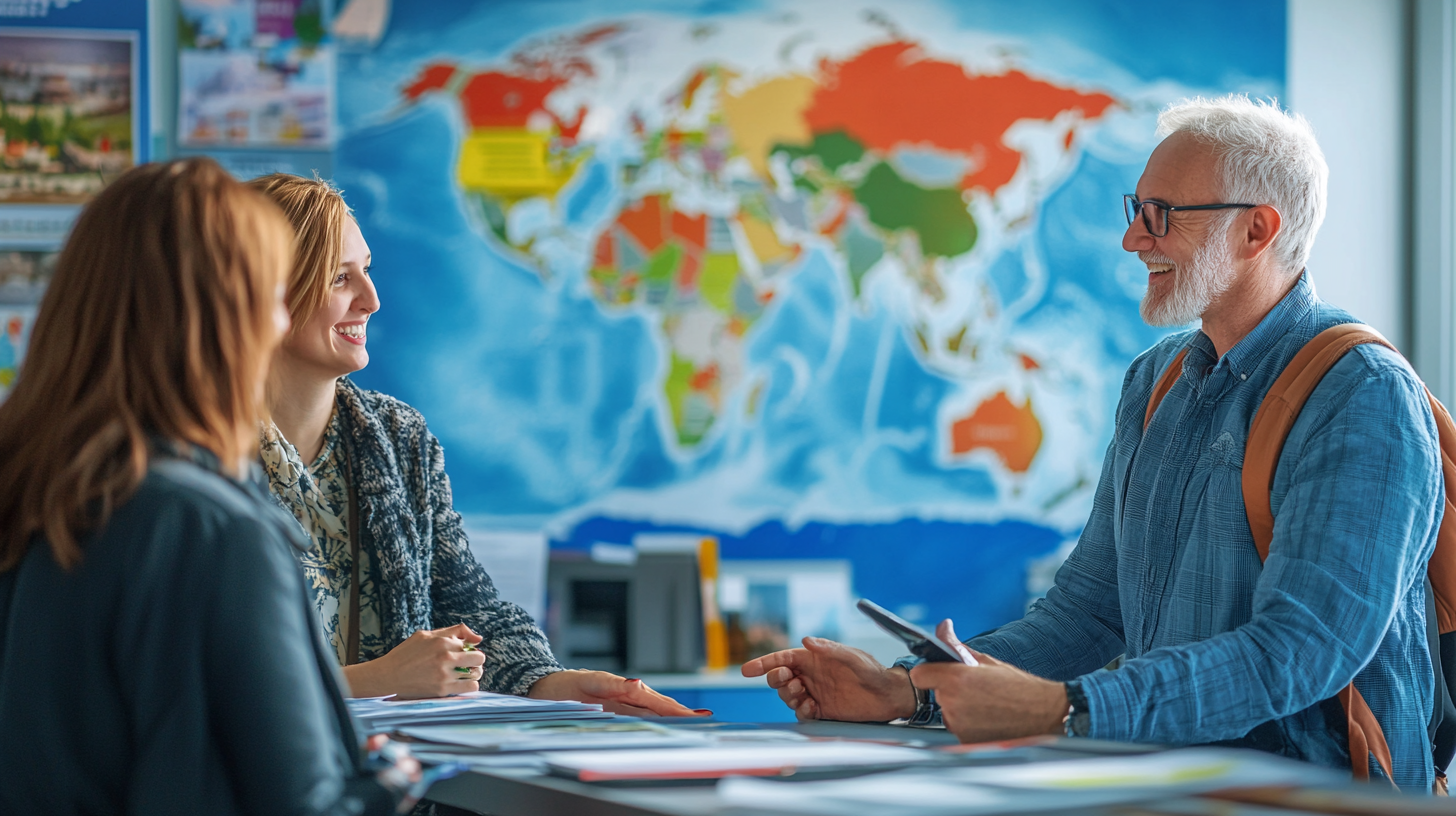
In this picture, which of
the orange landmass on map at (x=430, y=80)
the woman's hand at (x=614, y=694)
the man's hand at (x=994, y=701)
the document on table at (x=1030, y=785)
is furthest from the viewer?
the orange landmass on map at (x=430, y=80)

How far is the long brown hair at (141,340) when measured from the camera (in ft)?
3.39

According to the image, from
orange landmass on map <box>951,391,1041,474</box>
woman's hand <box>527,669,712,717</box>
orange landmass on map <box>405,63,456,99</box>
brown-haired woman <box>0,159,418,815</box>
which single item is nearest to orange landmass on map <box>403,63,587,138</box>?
orange landmass on map <box>405,63,456,99</box>

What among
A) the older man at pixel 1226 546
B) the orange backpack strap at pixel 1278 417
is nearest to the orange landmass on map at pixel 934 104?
the older man at pixel 1226 546

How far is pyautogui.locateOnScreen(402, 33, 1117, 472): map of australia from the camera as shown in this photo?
3490 mm

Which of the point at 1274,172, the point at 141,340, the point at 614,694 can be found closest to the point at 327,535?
the point at 614,694

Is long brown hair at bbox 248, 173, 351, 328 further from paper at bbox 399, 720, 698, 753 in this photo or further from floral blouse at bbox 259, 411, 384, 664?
paper at bbox 399, 720, 698, 753

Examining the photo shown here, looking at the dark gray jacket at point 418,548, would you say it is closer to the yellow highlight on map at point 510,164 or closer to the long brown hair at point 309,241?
the long brown hair at point 309,241

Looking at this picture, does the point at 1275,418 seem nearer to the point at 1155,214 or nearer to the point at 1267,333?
the point at 1267,333

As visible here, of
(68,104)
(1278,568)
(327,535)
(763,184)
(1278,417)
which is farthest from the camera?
(763,184)

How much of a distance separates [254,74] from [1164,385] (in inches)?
99.3

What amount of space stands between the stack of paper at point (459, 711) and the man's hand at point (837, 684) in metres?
0.32

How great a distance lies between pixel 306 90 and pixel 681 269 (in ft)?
3.61

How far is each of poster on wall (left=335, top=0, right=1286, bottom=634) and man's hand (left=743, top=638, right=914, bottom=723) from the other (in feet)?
5.89

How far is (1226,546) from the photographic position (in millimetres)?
1673
